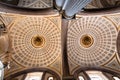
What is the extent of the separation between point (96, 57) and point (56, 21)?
3.63 metres

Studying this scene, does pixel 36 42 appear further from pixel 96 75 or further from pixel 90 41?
pixel 96 75

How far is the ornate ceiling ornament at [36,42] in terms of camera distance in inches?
544

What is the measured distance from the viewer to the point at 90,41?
578 inches

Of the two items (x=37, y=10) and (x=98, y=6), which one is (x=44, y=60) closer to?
(x=37, y=10)

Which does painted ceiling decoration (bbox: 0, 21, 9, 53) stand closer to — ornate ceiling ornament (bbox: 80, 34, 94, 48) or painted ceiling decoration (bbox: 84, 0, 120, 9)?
ornate ceiling ornament (bbox: 80, 34, 94, 48)

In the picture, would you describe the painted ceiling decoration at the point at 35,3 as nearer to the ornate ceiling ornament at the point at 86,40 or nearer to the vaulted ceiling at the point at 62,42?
the vaulted ceiling at the point at 62,42

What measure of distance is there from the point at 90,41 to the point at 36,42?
3579 millimetres

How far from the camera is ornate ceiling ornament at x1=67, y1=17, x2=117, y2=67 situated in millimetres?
13969

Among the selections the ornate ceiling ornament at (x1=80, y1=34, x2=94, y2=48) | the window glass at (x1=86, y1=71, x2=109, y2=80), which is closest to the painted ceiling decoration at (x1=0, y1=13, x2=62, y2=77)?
the ornate ceiling ornament at (x1=80, y1=34, x2=94, y2=48)

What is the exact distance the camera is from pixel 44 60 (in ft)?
47.7

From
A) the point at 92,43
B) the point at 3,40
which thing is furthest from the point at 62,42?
the point at 3,40

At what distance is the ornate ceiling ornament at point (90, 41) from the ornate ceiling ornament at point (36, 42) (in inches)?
40.5

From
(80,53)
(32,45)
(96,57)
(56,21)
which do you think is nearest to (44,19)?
(56,21)

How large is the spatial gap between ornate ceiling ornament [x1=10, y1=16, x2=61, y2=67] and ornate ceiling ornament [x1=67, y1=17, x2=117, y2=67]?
103 centimetres
